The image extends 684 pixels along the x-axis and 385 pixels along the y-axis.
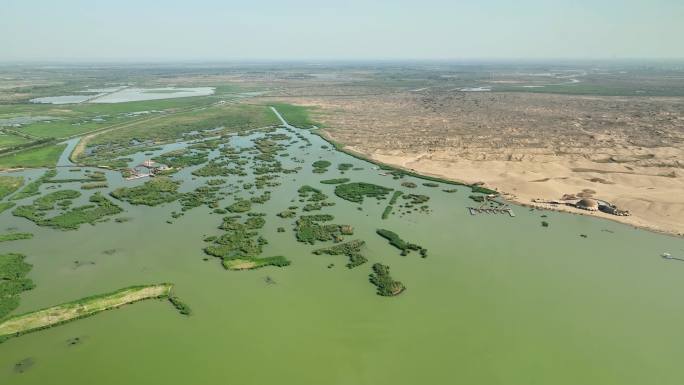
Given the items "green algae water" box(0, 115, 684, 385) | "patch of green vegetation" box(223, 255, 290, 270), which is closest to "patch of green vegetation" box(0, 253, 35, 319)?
"green algae water" box(0, 115, 684, 385)

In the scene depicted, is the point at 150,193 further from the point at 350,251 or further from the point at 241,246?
the point at 350,251

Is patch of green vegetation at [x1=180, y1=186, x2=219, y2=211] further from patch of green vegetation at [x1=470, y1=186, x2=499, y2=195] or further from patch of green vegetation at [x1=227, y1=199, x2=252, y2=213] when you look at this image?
patch of green vegetation at [x1=470, y1=186, x2=499, y2=195]

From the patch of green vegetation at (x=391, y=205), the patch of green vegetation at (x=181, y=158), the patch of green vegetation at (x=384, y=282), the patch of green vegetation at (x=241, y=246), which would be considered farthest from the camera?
the patch of green vegetation at (x=181, y=158)

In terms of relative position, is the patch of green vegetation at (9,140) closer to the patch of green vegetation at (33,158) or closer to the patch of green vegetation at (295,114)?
the patch of green vegetation at (33,158)

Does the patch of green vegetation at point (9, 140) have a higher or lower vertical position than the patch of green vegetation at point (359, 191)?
higher

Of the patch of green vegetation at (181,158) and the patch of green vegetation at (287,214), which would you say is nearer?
the patch of green vegetation at (287,214)

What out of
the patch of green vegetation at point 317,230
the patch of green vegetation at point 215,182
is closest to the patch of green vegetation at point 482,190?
the patch of green vegetation at point 317,230

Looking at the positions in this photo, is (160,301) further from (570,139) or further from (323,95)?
(323,95)
